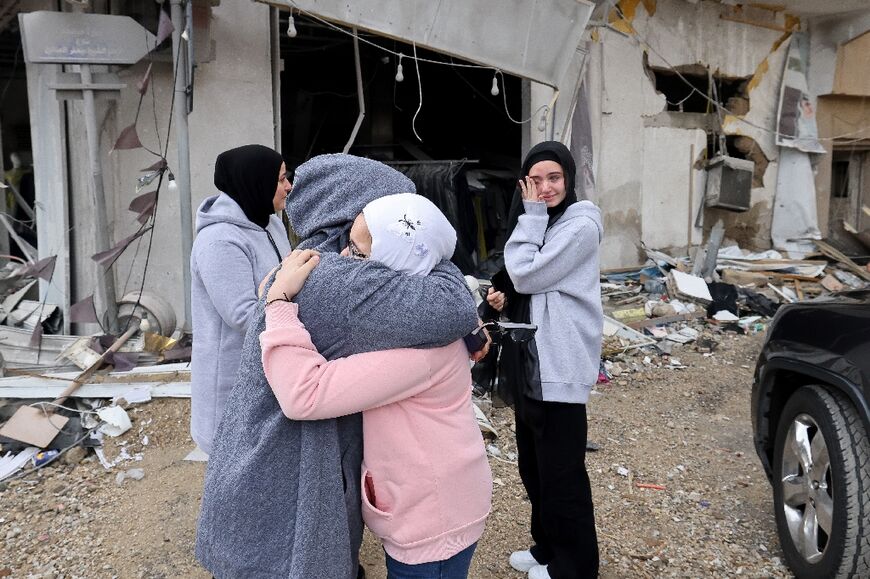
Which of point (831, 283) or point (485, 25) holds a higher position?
point (485, 25)

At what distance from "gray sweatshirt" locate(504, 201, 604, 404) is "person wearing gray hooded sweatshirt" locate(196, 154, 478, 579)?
0.99 m

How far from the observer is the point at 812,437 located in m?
2.83

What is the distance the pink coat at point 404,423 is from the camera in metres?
1.47

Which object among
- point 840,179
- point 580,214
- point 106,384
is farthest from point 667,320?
point 840,179

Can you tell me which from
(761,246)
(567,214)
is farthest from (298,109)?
(567,214)

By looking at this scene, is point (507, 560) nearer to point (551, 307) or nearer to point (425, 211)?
point (551, 307)

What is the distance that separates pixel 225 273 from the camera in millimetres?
2299

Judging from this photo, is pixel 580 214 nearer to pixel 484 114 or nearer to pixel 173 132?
pixel 173 132

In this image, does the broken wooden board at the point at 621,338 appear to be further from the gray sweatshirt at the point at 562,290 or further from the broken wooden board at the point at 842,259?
the broken wooden board at the point at 842,259

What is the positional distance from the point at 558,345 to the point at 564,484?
52 centimetres

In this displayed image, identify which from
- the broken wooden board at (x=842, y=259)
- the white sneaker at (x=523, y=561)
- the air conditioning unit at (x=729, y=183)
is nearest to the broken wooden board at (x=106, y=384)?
the white sneaker at (x=523, y=561)

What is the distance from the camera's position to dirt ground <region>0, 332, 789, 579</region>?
310 centimetres

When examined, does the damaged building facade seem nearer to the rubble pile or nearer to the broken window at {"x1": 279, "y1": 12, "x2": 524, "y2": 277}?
the broken window at {"x1": 279, "y1": 12, "x2": 524, "y2": 277}

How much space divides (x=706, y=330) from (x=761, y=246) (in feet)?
13.3
